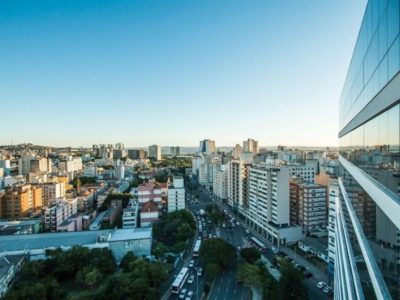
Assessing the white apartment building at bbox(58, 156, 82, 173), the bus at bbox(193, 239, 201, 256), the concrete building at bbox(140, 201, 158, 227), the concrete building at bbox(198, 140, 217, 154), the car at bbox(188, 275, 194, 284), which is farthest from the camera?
the concrete building at bbox(198, 140, 217, 154)

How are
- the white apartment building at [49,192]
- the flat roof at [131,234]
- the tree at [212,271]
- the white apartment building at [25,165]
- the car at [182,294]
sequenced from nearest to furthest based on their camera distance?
the car at [182,294], the tree at [212,271], the flat roof at [131,234], the white apartment building at [49,192], the white apartment building at [25,165]

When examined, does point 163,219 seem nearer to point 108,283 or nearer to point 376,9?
point 108,283

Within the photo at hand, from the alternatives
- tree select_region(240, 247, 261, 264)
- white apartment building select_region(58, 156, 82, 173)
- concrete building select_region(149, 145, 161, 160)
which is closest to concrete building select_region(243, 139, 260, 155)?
white apartment building select_region(58, 156, 82, 173)

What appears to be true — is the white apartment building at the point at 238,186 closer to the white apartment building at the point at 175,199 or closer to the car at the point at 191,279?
the white apartment building at the point at 175,199

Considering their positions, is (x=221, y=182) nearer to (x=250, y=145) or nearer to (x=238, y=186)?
(x=238, y=186)

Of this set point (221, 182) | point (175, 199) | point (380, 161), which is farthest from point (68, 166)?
point (380, 161)

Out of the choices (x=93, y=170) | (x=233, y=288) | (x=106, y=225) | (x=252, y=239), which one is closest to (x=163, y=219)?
(x=106, y=225)

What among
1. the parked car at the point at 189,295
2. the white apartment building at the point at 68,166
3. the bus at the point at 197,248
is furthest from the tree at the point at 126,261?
the white apartment building at the point at 68,166

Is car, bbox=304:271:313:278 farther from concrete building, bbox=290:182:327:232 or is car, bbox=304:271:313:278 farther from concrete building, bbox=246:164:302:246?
concrete building, bbox=290:182:327:232
